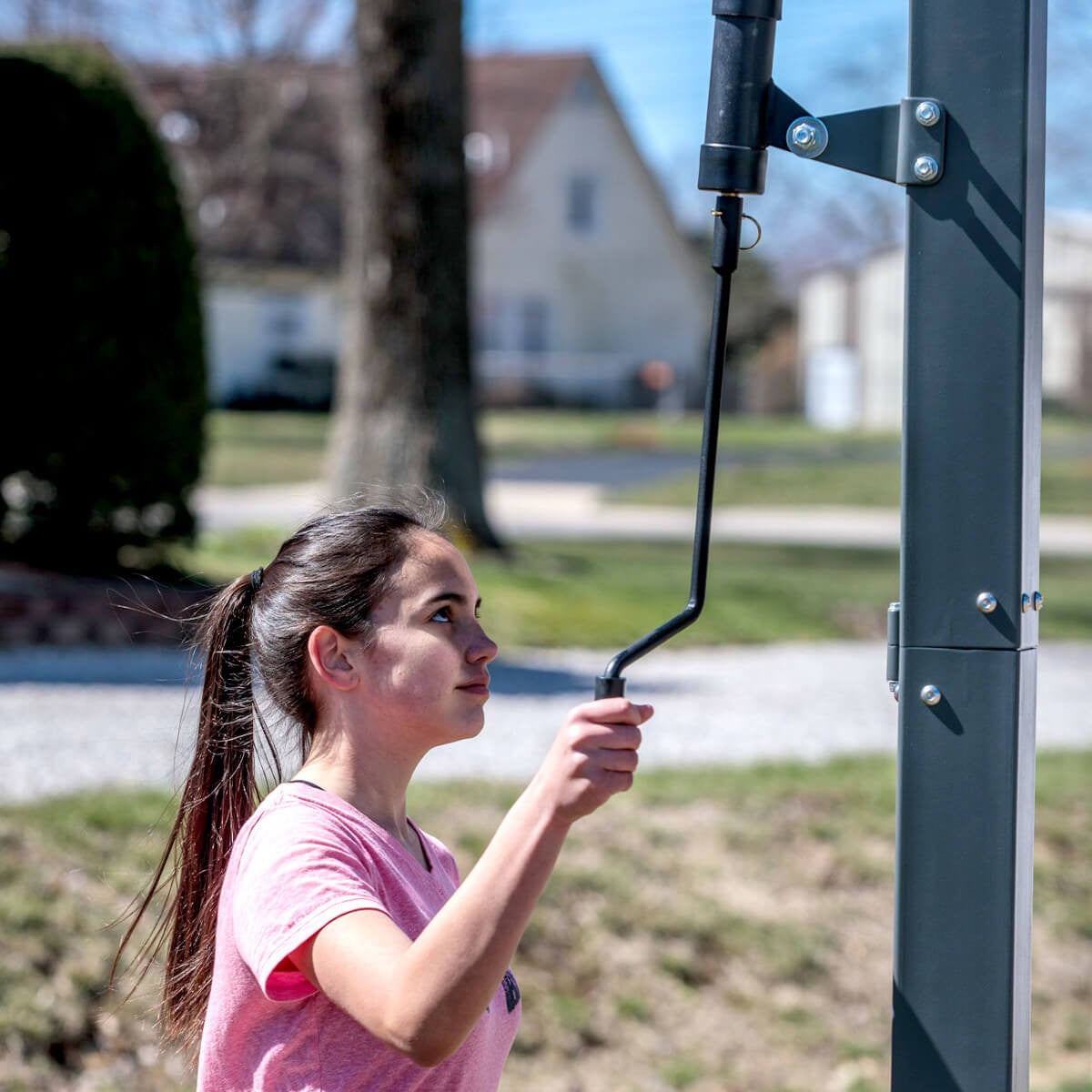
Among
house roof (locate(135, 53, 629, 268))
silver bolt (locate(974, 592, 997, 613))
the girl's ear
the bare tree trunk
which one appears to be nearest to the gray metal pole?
silver bolt (locate(974, 592, 997, 613))

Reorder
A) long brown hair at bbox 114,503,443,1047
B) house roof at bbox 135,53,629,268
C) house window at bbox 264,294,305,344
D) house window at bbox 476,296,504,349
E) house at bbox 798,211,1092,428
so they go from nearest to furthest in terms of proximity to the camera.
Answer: long brown hair at bbox 114,503,443,1047 < house roof at bbox 135,53,629,268 < house window at bbox 264,294,305,344 < house window at bbox 476,296,504,349 < house at bbox 798,211,1092,428

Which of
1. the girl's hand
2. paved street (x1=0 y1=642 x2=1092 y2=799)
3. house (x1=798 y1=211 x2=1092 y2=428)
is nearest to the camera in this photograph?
the girl's hand

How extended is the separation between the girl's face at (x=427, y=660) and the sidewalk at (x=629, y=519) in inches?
469

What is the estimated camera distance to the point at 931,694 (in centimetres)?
153

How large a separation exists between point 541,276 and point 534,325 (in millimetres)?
1185

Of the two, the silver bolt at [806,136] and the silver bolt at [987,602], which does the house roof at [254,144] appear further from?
the silver bolt at [987,602]

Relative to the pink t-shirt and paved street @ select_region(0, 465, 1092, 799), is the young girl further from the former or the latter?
paved street @ select_region(0, 465, 1092, 799)

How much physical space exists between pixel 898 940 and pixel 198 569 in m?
7.75

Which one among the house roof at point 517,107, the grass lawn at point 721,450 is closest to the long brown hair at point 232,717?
the grass lawn at point 721,450

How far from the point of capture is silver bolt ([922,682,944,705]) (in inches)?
60.2

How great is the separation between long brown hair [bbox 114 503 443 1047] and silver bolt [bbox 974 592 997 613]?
593mm

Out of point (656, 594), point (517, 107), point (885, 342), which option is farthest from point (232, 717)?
point (885, 342)

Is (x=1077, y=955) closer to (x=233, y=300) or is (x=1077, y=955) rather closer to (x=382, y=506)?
(x=382, y=506)

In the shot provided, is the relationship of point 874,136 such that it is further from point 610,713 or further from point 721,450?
point 721,450
